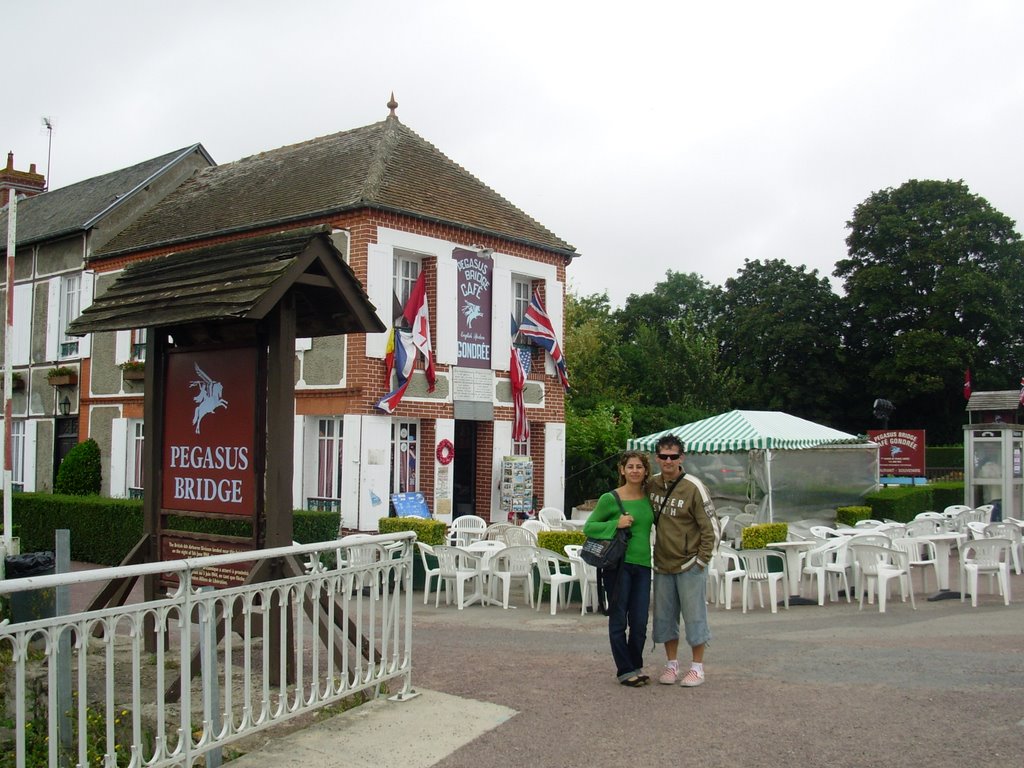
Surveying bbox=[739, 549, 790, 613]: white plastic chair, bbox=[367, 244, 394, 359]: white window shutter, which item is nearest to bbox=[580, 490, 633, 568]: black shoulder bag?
bbox=[739, 549, 790, 613]: white plastic chair

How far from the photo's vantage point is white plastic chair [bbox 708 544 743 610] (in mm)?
11500

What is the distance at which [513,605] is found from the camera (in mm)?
12070

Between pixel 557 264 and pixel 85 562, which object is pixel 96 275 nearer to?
pixel 85 562

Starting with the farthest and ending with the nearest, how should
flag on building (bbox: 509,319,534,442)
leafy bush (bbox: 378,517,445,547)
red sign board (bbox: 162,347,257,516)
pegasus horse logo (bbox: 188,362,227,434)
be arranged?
flag on building (bbox: 509,319,534,442), leafy bush (bbox: 378,517,445,547), pegasus horse logo (bbox: 188,362,227,434), red sign board (bbox: 162,347,257,516)

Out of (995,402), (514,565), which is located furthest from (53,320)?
(995,402)

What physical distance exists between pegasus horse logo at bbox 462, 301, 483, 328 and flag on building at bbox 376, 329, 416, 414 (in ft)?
5.26

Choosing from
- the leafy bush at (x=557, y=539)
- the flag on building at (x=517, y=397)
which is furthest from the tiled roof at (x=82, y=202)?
the leafy bush at (x=557, y=539)

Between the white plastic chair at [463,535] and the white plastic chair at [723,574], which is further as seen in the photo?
the white plastic chair at [463,535]

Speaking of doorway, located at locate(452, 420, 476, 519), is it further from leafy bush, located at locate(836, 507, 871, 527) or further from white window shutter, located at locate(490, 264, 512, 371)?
leafy bush, located at locate(836, 507, 871, 527)

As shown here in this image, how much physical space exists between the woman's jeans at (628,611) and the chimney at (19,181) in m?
27.4

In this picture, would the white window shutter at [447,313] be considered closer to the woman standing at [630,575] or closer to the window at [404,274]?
the window at [404,274]

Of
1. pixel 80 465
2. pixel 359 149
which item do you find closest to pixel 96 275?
pixel 80 465

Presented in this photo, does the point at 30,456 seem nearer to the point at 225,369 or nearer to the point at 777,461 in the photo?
the point at 777,461

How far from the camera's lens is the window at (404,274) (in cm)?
1733
